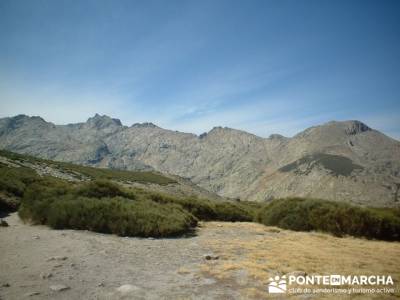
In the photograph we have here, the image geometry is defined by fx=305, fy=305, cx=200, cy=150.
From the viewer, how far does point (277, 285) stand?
796cm

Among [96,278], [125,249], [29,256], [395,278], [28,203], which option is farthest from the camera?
[28,203]

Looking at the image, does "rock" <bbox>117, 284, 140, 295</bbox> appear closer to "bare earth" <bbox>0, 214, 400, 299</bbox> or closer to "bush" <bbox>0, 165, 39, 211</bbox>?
"bare earth" <bbox>0, 214, 400, 299</bbox>

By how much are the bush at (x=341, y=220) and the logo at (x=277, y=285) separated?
1221 centimetres

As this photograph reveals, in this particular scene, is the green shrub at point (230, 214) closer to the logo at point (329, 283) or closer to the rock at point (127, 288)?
the logo at point (329, 283)

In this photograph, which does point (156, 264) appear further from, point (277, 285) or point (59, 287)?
point (277, 285)

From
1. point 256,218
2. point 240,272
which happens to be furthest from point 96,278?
point 256,218

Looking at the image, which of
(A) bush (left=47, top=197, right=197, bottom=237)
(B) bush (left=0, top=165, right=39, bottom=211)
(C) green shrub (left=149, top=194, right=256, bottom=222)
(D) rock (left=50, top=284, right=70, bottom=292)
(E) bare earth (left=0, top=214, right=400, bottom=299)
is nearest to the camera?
(D) rock (left=50, top=284, right=70, bottom=292)

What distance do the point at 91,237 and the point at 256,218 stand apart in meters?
14.3

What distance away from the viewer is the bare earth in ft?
24.0

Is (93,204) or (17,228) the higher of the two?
(93,204)

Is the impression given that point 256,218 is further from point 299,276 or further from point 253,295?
point 253,295

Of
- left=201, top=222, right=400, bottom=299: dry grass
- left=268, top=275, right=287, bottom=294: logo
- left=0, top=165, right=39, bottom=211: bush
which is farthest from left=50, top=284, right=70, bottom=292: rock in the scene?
left=0, top=165, right=39, bottom=211: bush

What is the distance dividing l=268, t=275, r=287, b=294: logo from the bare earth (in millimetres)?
197

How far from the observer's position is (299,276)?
8.57m
